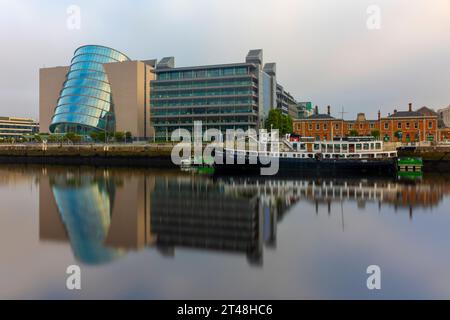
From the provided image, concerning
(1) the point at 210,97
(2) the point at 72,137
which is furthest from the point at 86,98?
(1) the point at 210,97

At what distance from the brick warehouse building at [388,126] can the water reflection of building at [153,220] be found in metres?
47.3

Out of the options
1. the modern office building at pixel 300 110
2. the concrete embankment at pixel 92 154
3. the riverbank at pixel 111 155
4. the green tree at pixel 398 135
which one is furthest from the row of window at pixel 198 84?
the modern office building at pixel 300 110

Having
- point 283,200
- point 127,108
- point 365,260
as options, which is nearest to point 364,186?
point 283,200

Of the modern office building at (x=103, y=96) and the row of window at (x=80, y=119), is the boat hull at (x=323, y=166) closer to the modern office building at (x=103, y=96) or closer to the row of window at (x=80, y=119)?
the modern office building at (x=103, y=96)

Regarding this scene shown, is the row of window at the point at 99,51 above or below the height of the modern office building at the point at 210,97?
above

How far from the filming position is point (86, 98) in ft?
291

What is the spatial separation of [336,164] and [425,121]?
1642 inches

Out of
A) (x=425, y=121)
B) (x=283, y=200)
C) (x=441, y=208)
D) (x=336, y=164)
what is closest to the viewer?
(x=441, y=208)

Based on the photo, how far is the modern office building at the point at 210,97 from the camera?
267ft

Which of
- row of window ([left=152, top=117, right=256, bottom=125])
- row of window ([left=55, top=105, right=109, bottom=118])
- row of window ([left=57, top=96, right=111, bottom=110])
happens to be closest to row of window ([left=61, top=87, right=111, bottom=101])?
row of window ([left=57, top=96, right=111, bottom=110])

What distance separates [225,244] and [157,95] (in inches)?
2989

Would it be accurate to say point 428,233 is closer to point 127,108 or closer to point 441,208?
point 441,208

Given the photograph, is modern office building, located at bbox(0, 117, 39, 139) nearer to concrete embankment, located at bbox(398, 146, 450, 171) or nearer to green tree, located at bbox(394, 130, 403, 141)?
green tree, located at bbox(394, 130, 403, 141)

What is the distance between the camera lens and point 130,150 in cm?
6675
